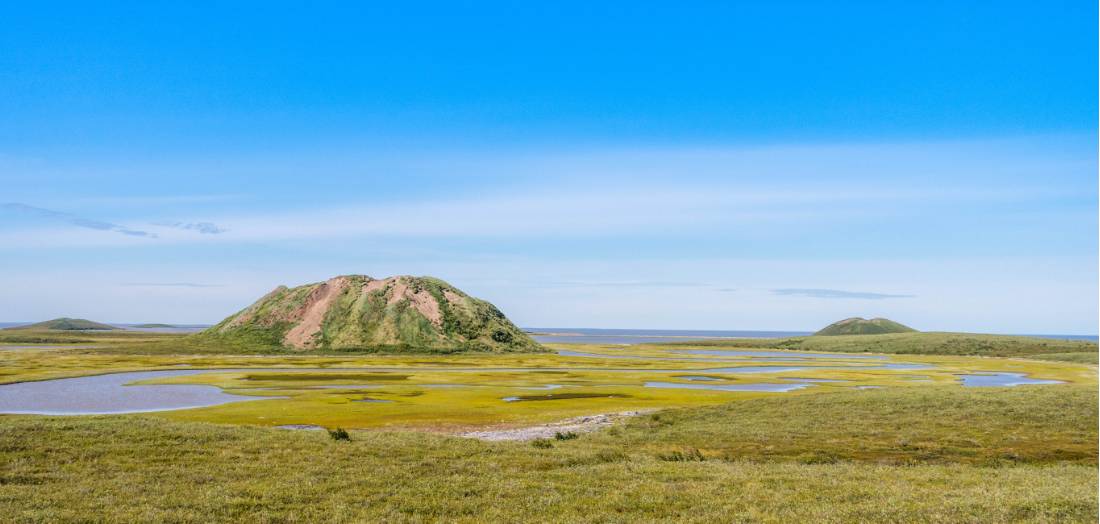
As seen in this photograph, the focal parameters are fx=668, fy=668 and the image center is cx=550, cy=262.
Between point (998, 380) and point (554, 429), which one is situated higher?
point (554, 429)

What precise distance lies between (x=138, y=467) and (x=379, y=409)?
37.7 meters

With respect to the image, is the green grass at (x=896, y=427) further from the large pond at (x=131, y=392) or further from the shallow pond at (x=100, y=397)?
the shallow pond at (x=100, y=397)

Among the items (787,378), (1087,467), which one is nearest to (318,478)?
(1087,467)

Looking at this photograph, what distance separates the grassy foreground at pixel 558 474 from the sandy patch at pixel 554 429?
4234 millimetres

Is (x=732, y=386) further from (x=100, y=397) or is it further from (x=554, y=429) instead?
(x=100, y=397)

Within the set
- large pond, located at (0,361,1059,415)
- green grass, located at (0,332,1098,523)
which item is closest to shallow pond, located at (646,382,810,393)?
large pond, located at (0,361,1059,415)

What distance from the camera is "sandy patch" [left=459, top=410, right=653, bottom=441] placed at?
49094 millimetres

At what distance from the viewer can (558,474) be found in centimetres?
3080

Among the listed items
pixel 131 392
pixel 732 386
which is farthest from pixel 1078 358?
pixel 131 392

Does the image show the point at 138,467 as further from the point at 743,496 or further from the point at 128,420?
the point at 743,496

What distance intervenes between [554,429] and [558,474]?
2155 cm

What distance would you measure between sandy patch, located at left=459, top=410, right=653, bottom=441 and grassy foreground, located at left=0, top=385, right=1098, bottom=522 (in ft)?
13.9

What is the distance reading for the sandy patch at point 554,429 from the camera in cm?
4909

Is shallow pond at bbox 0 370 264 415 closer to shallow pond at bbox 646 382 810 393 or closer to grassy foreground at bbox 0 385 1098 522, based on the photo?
grassy foreground at bbox 0 385 1098 522
